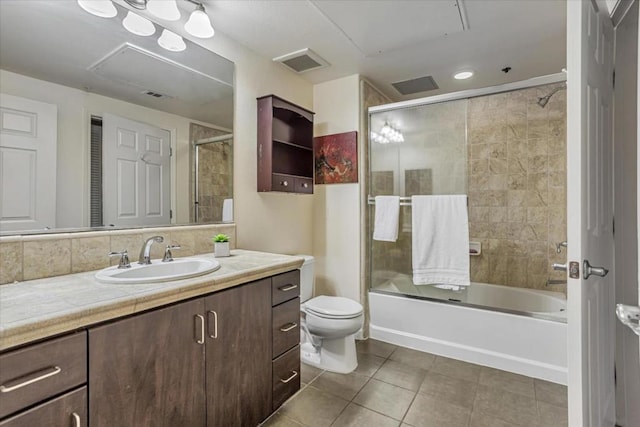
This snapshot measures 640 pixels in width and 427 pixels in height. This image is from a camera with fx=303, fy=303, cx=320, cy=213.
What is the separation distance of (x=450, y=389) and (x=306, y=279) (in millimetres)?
1193

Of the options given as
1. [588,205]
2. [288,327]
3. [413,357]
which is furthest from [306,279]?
[588,205]

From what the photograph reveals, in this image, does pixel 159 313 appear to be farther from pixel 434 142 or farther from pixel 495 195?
pixel 495 195

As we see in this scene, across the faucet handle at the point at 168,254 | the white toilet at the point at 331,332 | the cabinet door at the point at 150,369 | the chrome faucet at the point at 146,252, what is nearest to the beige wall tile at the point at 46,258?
the chrome faucet at the point at 146,252

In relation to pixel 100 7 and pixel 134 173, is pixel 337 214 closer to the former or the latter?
pixel 134 173

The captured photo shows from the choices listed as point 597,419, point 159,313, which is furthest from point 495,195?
point 159,313

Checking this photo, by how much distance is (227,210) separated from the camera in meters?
2.05

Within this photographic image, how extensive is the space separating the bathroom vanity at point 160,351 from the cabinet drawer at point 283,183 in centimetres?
69

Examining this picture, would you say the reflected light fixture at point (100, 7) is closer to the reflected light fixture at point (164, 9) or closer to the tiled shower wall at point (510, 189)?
the reflected light fixture at point (164, 9)

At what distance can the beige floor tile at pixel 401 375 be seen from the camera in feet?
6.38

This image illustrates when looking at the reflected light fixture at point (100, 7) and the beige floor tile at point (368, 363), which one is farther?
the beige floor tile at point (368, 363)

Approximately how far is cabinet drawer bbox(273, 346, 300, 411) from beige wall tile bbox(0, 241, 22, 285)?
1.16 m

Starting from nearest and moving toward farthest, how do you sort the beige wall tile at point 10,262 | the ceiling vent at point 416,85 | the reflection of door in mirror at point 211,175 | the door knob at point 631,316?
the door knob at point 631,316 → the beige wall tile at point 10,262 → the reflection of door in mirror at point 211,175 → the ceiling vent at point 416,85

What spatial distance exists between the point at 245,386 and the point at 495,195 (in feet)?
9.00

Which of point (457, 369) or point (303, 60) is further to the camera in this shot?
point (303, 60)
